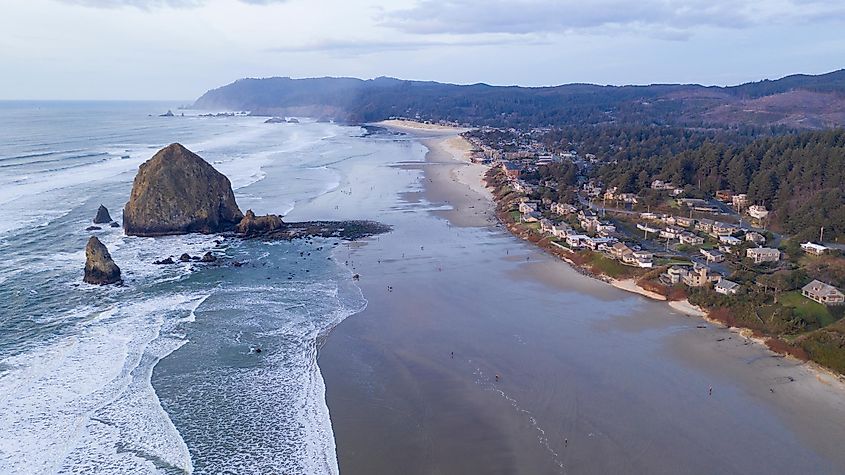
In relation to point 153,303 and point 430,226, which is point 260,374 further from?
point 430,226

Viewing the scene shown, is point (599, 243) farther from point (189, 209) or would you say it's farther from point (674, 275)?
point (189, 209)

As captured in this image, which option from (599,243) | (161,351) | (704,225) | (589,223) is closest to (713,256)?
(599,243)

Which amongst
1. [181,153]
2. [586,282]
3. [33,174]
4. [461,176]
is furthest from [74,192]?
[586,282]

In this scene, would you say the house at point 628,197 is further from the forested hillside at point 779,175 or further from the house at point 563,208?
the house at point 563,208

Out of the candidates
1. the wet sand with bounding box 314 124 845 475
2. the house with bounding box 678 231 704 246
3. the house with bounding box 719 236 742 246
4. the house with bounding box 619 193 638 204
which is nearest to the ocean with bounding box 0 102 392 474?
the wet sand with bounding box 314 124 845 475

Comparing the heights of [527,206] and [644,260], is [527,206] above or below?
above

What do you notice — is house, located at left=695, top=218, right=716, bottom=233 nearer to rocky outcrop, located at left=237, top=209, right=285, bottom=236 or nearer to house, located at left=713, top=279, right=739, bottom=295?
house, located at left=713, top=279, right=739, bottom=295
